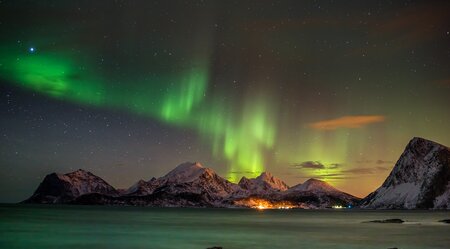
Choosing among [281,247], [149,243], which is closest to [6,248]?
[149,243]

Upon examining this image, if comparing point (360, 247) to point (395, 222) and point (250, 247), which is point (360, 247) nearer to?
point (250, 247)

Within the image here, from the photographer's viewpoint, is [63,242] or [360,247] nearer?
[360,247]

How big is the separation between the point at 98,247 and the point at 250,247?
21.6 metres

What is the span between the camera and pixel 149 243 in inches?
3120

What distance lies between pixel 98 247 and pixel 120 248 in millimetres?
4967

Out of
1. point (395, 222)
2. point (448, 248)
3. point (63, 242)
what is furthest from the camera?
point (395, 222)

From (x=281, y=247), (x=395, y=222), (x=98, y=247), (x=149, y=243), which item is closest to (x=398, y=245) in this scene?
(x=281, y=247)

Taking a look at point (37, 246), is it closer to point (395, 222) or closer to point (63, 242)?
point (63, 242)

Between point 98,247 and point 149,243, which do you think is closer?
point 98,247

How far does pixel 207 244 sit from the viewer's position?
78.3m

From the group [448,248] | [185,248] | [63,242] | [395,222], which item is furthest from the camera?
[395,222]

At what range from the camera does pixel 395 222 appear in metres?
148

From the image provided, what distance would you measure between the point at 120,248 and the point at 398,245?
39034 mm

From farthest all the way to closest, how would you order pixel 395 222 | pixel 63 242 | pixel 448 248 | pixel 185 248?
pixel 395 222 < pixel 63 242 < pixel 185 248 < pixel 448 248
